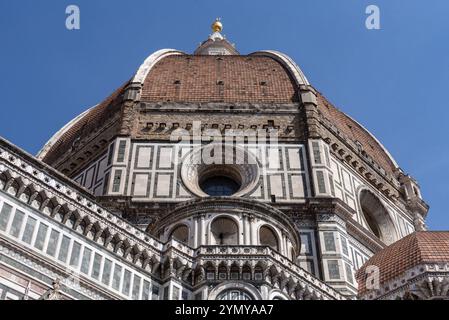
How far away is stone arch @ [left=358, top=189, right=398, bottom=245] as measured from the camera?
30547 mm


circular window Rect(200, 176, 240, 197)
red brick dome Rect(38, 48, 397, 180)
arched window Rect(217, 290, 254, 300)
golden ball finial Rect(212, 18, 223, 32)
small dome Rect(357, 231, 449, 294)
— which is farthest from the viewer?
golden ball finial Rect(212, 18, 223, 32)

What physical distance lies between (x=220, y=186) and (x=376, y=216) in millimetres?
9380

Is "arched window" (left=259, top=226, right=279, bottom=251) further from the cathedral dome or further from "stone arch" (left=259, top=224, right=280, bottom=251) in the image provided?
the cathedral dome

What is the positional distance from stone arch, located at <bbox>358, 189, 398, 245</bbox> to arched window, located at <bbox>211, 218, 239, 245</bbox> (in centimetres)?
1126

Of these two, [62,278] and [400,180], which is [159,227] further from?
[400,180]

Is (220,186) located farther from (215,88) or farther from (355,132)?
(355,132)

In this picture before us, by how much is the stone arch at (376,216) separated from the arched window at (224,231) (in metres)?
11.3

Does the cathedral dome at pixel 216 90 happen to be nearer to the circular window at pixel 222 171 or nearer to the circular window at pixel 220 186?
the circular window at pixel 222 171

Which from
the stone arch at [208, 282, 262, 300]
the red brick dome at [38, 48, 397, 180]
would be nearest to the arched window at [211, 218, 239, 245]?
the stone arch at [208, 282, 262, 300]

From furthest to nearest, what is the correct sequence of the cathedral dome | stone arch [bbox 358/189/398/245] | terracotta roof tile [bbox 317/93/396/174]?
terracotta roof tile [bbox 317/93/396/174], the cathedral dome, stone arch [bbox 358/189/398/245]

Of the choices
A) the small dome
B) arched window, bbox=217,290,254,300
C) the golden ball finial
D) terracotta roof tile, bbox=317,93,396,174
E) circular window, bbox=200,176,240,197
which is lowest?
arched window, bbox=217,290,254,300

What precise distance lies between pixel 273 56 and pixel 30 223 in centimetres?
2503

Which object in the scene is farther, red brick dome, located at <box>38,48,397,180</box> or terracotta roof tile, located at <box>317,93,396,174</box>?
terracotta roof tile, located at <box>317,93,396,174</box>
